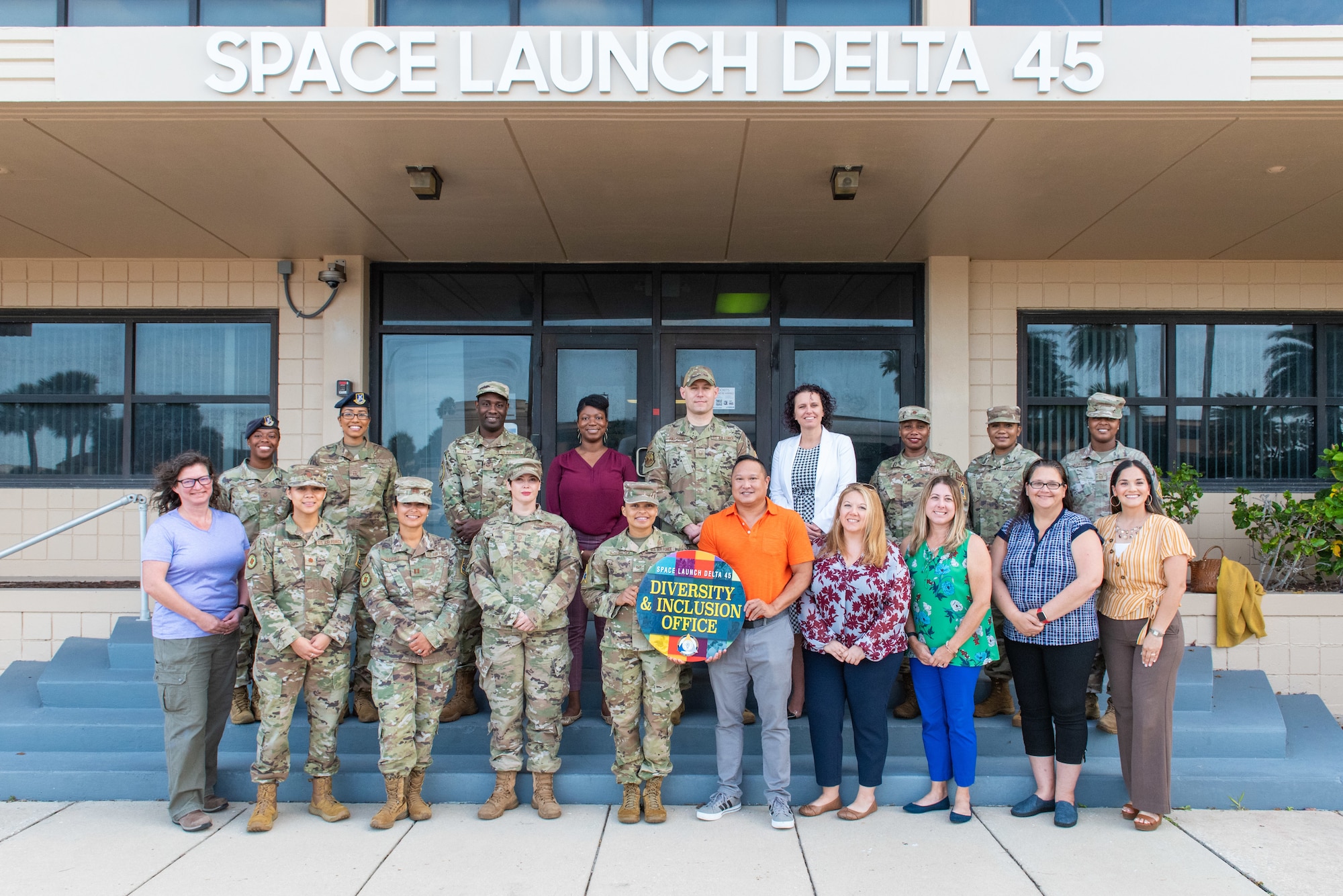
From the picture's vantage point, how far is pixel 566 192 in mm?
5223

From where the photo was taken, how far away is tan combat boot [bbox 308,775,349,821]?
3.85 metres

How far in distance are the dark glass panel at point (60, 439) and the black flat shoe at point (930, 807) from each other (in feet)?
22.1

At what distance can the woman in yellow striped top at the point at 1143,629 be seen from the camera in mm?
3670

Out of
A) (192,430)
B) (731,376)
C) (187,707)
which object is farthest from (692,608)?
(192,430)

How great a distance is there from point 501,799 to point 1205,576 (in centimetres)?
465

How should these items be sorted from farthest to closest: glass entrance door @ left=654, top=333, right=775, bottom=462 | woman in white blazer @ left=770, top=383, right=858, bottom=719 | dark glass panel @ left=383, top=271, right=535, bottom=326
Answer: dark glass panel @ left=383, top=271, right=535, bottom=326 < glass entrance door @ left=654, top=333, right=775, bottom=462 < woman in white blazer @ left=770, top=383, right=858, bottom=719

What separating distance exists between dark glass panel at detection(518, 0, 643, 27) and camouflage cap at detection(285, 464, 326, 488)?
11.2 feet

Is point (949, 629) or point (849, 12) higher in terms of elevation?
point (849, 12)

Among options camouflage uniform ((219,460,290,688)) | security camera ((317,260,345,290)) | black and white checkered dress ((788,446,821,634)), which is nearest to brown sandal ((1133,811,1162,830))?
black and white checkered dress ((788,446,821,634))

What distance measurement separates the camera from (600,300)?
22.6ft

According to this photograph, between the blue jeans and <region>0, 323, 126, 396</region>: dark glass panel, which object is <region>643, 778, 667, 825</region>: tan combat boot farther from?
<region>0, 323, 126, 396</region>: dark glass panel

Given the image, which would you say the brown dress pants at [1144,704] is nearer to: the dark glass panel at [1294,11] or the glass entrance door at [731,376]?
the glass entrance door at [731,376]

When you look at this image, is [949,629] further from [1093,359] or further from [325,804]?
[1093,359]

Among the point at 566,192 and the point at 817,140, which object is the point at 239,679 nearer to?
the point at 566,192
